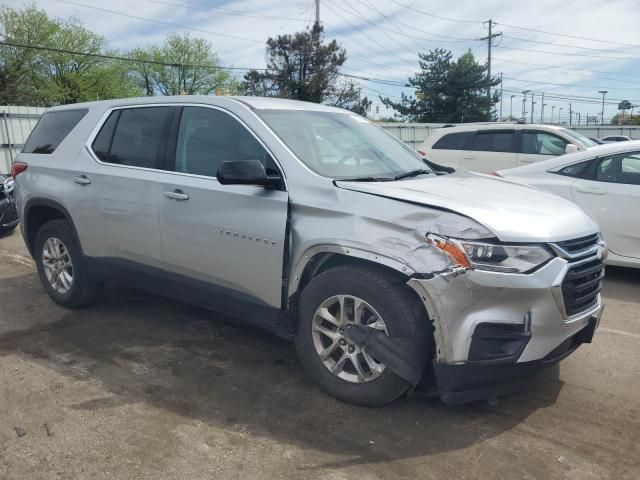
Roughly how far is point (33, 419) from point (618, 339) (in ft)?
13.8

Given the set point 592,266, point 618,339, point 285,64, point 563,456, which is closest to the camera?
point 563,456

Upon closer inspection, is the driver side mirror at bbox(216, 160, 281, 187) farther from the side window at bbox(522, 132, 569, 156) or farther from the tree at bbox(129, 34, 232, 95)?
the tree at bbox(129, 34, 232, 95)

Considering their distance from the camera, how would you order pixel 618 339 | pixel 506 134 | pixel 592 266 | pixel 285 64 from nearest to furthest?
pixel 592 266
pixel 618 339
pixel 506 134
pixel 285 64

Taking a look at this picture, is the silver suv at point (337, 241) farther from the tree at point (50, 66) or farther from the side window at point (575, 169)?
the tree at point (50, 66)

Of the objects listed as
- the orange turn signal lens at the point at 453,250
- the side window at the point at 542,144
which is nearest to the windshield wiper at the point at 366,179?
the orange turn signal lens at the point at 453,250

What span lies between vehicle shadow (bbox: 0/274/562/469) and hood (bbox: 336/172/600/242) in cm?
110

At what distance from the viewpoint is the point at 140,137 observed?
14.9ft

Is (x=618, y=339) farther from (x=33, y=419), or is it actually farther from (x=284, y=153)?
(x=33, y=419)

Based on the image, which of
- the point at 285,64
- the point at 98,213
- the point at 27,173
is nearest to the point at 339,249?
the point at 98,213

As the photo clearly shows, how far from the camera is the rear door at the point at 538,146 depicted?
10125mm

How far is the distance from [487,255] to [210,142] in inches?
84.9

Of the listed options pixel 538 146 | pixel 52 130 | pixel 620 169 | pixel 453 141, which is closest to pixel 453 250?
pixel 52 130

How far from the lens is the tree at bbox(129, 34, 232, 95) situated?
6356 cm

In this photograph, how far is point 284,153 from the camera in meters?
3.66
